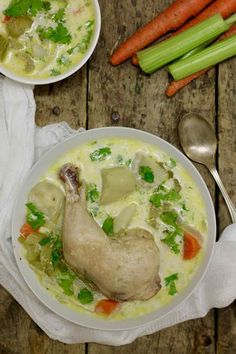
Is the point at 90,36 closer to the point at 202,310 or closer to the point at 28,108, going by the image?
the point at 28,108

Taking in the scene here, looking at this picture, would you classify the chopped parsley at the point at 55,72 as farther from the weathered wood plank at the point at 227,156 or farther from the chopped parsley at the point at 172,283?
the chopped parsley at the point at 172,283

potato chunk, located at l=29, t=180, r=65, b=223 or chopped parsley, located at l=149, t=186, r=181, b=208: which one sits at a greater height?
potato chunk, located at l=29, t=180, r=65, b=223

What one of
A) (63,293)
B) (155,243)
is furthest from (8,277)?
(155,243)

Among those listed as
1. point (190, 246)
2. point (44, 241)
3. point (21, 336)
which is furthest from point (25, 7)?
point (21, 336)

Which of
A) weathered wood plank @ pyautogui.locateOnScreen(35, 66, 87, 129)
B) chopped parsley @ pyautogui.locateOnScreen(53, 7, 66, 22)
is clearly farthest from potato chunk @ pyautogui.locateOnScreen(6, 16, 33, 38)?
weathered wood plank @ pyautogui.locateOnScreen(35, 66, 87, 129)

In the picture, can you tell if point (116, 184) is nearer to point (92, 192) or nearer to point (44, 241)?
point (92, 192)

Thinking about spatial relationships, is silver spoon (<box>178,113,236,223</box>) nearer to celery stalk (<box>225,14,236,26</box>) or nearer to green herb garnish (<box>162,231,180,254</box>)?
green herb garnish (<box>162,231,180,254</box>)

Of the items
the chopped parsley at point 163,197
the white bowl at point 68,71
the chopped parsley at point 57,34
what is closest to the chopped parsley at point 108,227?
the chopped parsley at point 163,197
